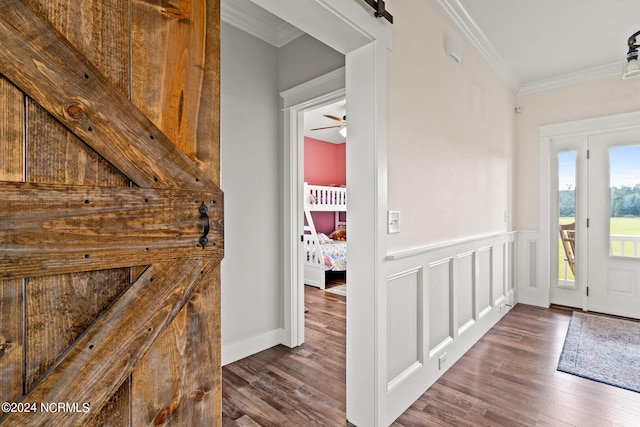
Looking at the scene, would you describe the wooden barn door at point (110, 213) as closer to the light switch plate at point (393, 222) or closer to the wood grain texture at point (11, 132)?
the wood grain texture at point (11, 132)

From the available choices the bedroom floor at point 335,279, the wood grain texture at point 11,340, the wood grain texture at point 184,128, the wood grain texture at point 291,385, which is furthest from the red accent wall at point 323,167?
the wood grain texture at point 11,340

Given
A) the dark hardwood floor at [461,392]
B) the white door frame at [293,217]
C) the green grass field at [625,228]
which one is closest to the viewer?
the dark hardwood floor at [461,392]

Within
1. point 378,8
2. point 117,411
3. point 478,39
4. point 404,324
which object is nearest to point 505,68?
point 478,39

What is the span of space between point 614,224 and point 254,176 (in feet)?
12.8

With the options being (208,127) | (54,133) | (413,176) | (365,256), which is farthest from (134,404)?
(413,176)

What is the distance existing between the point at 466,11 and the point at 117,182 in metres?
Answer: 2.74

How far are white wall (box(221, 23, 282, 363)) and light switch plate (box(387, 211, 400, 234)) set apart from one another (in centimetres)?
125

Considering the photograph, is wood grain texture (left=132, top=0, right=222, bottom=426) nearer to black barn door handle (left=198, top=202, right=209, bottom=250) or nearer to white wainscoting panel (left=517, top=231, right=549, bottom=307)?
black barn door handle (left=198, top=202, right=209, bottom=250)

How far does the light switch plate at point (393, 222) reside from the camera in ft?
5.95

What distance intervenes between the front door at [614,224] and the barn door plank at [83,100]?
14.5 feet

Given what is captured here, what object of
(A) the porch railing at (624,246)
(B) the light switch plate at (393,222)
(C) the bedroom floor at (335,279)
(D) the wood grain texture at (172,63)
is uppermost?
(D) the wood grain texture at (172,63)

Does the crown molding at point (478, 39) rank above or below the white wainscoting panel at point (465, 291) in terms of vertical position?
above

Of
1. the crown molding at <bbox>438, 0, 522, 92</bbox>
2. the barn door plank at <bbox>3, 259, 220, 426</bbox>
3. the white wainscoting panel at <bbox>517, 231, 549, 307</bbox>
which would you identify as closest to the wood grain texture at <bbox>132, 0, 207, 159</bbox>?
the barn door plank at <bbox>3, 259, 220, 426</bbox>

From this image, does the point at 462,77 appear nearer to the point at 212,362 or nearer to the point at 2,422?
the point at 212,362
